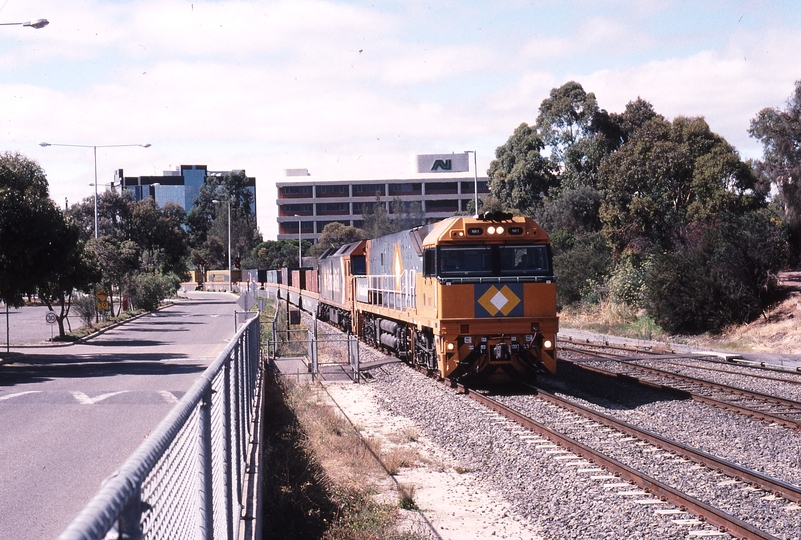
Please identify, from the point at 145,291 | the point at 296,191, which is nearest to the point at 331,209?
the point at 296,191

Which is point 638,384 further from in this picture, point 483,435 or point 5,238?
point 5,238

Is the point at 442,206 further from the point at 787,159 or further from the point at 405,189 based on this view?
the point at 787,159

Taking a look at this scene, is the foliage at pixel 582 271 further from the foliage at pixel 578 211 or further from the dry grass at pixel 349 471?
→ the dry grass at pixel 349 471

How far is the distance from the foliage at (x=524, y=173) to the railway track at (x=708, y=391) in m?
36.5

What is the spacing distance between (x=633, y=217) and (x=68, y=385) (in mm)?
27292

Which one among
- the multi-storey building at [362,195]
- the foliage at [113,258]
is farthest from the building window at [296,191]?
the foliage at [113,258]

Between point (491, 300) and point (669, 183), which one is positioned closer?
point (491, 300)

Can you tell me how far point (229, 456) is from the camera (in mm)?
5297

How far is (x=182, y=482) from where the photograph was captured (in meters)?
3.50

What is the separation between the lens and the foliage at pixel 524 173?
57.2m

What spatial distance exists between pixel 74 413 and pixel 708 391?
12360mm

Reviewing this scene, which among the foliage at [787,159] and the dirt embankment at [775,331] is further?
the foliage at [787,159]

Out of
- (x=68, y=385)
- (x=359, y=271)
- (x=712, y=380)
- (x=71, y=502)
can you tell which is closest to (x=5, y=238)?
(x=68, y=385)

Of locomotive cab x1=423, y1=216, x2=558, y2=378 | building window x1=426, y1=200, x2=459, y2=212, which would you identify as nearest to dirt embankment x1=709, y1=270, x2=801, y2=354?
locomotive cab x1=423, y1=216, x2=558, y2=378
